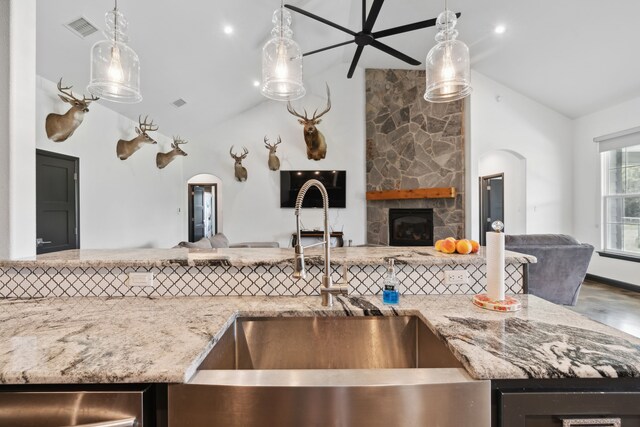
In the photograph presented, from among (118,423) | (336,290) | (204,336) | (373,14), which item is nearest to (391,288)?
(336,290)

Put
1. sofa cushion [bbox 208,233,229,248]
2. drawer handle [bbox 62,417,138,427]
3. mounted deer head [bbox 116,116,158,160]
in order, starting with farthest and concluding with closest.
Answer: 1. sofa cushion [bbox 208,233,229,248]
2. mounted deer head [bbox 116,116,158,160]
3. drawer handle [bbox 62,417,138,427]

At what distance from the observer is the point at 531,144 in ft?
19.5

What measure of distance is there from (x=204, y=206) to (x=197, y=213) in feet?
1.13

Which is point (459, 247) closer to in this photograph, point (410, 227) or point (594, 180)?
point (410, 227)

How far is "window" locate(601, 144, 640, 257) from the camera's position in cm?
489

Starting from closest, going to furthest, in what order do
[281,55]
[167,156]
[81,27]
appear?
[281,55]
[81,27]
[167,156]

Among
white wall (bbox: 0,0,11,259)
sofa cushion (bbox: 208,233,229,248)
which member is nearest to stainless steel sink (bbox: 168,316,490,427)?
white wall (bbox: 0,0,11,259)

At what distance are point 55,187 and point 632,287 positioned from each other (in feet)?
25.8

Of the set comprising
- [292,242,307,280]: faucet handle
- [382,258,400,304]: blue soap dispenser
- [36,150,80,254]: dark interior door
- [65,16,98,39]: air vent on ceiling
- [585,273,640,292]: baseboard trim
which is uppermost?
[65,16,98,39]: air vent on ceiling

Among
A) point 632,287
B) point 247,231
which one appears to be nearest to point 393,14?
point 247,231

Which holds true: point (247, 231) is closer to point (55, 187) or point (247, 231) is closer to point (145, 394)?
point (55, 187)

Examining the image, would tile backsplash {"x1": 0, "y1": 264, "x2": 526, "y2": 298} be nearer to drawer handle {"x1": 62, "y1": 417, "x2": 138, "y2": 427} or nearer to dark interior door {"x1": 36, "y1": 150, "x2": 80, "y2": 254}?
drawer handle {"x1": 62, "y1": 417, "x2": 138, "y2": 427}

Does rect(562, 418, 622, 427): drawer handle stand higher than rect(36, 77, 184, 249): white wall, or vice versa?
rect(36, 77, 184, 249): white wall

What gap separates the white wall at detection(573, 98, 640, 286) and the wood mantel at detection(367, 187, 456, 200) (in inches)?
88.3
